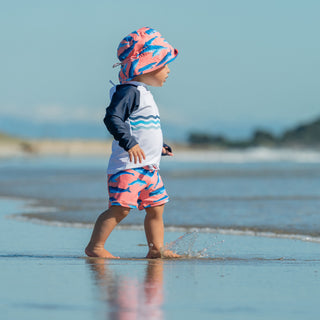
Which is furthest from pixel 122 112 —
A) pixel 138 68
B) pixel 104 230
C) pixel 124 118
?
pixel 104 230

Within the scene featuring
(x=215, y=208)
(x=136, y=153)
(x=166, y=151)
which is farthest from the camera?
(x=215, y=208)

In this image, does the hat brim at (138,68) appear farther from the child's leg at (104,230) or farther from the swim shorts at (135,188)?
the child's leg at (104,230)

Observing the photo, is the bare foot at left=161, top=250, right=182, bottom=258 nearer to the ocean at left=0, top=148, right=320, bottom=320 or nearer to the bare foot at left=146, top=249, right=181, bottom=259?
the bare foot at left=146, top=249, right=181, bottom=259

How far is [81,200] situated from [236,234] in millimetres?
4353

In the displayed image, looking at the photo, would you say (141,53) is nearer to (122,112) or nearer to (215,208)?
(122,112)

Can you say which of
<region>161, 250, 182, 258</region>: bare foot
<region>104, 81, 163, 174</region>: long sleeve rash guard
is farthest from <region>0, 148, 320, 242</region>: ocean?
<region>104, 81, 163, 174</region>: long sleeve rash guard

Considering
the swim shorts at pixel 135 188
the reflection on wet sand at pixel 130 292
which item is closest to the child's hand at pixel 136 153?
the swim shorts at pixel 135 188

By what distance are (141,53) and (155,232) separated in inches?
45.7

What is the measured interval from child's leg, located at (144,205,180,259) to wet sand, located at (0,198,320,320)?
14cm

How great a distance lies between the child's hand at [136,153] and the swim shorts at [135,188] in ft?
0.33

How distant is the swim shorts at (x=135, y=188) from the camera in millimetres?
4660

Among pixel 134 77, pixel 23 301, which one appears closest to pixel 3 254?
pixel 134 77

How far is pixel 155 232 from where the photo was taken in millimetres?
4871

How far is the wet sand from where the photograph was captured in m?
2.96
